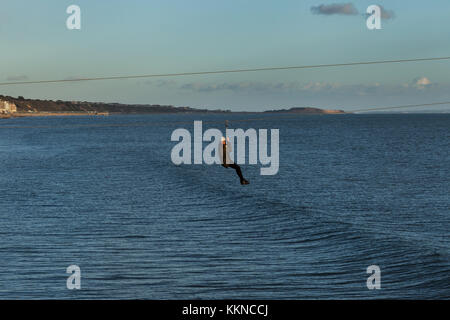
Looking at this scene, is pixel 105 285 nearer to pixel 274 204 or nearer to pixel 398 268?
pixel 398 268

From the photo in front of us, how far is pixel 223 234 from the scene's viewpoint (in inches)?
1816

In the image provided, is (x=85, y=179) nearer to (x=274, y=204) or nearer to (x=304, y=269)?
(x=274, y=204)

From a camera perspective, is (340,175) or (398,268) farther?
(340,175)

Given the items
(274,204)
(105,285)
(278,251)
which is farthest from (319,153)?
(105,285)

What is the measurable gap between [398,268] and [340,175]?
153 ft

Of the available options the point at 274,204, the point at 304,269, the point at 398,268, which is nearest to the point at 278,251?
the point at 304,269

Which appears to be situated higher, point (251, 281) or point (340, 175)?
point (340, 175)

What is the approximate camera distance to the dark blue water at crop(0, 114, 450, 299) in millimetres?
34625

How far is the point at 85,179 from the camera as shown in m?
80.2

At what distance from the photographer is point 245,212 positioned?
180ft

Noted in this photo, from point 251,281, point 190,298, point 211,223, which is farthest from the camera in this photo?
point 211,223

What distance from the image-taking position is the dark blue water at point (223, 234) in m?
34.6

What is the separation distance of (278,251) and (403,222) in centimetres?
1420
